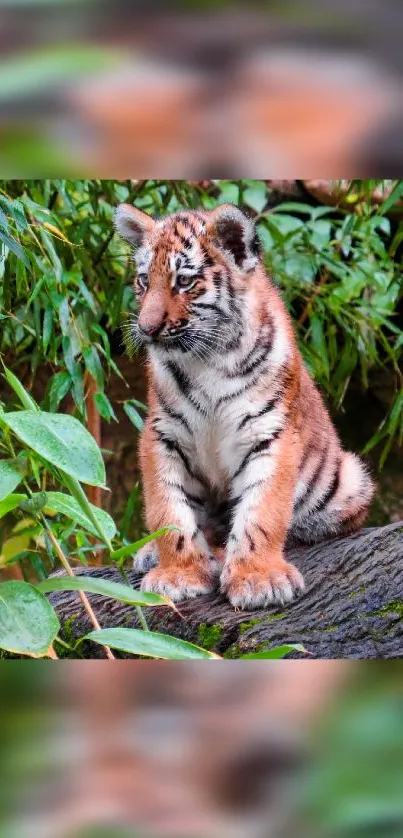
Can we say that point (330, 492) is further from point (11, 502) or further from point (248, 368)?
point (11, 502)

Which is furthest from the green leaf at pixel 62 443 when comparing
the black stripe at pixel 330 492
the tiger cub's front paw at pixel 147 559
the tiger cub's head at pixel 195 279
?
the black stripe at pixel 330 492

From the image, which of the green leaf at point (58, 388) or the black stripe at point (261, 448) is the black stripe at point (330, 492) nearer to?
the black stripe at point (261, 448)

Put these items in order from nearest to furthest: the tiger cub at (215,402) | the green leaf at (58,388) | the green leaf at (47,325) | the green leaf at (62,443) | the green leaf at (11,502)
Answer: the green leaf at (62,443), the green leaf at (11,502), the tiger cub at (215,402), the green leaf at (47,325), the green leaf at (58,388)

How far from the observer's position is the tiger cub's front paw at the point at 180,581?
2.06m

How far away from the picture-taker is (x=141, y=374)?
4.70 m

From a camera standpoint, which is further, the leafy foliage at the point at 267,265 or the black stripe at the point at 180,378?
the leafy foliage at the point at 267,265

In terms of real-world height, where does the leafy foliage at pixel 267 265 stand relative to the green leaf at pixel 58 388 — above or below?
above

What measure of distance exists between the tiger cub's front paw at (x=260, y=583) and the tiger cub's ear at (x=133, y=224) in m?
0.74

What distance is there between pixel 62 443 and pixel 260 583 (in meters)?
1.02

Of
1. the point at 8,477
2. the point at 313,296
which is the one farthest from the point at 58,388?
the point at 8,477

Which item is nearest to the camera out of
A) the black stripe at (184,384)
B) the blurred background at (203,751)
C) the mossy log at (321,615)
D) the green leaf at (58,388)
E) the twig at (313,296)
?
the blurred background at (203,751)

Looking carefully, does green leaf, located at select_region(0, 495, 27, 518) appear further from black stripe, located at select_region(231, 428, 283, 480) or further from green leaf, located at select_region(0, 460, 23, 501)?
black stripe, located at select_region(231, 428, 283, 480)
